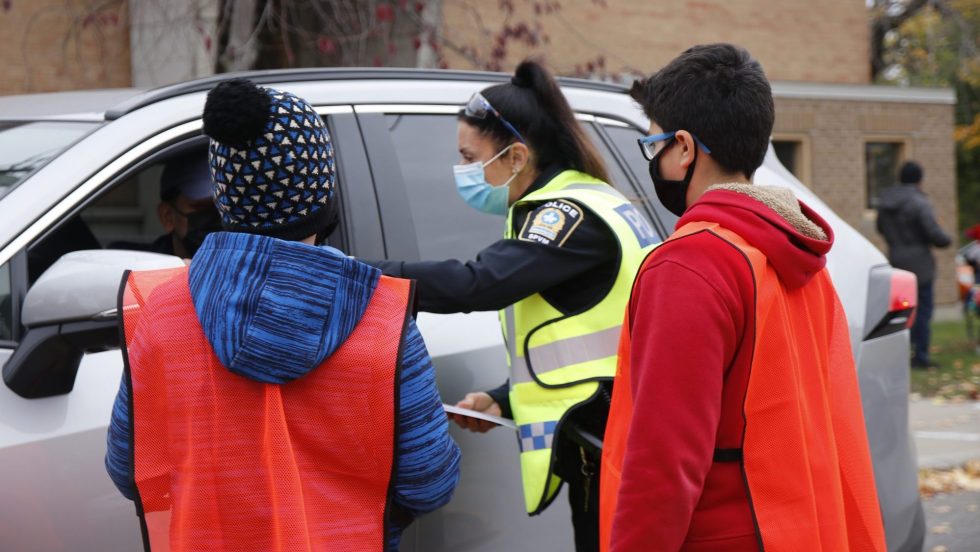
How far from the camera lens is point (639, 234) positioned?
2.78 meters

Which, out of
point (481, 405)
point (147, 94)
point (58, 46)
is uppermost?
point (58, 46)

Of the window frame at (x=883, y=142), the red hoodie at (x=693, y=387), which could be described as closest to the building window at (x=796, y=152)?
the window frame at (x=883, y=142)

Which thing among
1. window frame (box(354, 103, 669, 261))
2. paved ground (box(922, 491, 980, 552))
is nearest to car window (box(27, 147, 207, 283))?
window frame (box(354, 103, 669, 261))

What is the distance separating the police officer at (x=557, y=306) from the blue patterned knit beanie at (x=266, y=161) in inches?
24.8

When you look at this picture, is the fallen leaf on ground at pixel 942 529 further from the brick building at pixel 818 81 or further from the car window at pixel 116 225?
the brick building at pixel 818 81

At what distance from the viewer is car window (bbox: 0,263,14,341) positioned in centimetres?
248

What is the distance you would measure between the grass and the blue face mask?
8.03 m

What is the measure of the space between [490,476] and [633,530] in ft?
3.77

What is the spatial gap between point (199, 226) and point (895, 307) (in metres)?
2.25

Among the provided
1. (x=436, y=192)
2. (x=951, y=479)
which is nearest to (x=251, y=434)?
(x=436, y=192)

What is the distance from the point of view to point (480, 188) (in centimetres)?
306

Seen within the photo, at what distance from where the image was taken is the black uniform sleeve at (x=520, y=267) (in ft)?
8.79

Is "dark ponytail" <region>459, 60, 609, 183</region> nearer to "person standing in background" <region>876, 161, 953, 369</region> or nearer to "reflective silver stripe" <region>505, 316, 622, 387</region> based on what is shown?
"reflective silver stripe" <region>505, 316, 622, 387</region>

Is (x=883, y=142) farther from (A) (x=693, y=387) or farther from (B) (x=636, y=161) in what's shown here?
(A) (x=693, y=387)
